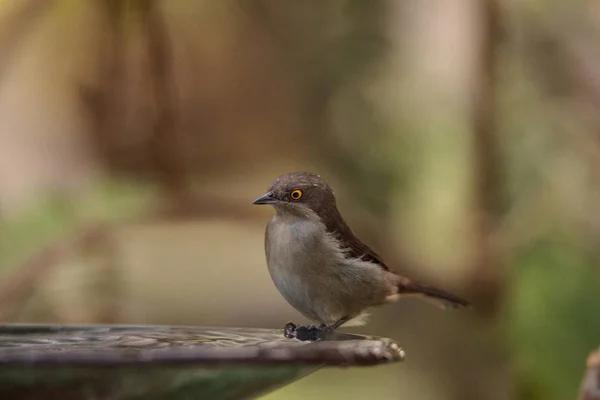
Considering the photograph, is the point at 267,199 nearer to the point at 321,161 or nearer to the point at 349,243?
the point at 349,243

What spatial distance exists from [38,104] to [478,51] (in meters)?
2.89

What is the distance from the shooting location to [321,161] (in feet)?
17.8

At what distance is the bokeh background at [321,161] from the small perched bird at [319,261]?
6.56 ft

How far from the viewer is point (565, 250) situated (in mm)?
4773

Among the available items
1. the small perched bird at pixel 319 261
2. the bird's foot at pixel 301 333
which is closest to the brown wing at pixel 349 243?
the small perched bird at pixel 319 261

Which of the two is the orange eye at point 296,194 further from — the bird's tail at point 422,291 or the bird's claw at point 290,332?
the bird's claw at point 290,332

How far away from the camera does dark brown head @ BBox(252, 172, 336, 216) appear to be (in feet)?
9.95

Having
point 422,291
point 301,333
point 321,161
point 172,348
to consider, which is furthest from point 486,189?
point 172,348

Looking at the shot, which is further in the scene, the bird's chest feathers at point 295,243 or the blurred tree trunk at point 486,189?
the blurred tree trunk at point 486,189

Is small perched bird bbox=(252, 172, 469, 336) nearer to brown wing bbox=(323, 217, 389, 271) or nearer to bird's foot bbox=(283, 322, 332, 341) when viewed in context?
brown wing bbox=(323, 217, 389, 271)

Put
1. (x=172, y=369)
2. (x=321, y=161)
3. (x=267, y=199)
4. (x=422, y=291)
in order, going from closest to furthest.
Result: (x=172, y=369)
(x=267, y=199)
(x=422, y=291)
(x=321, y=161)

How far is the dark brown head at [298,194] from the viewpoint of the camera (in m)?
3.03

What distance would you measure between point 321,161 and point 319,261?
2.59 metres

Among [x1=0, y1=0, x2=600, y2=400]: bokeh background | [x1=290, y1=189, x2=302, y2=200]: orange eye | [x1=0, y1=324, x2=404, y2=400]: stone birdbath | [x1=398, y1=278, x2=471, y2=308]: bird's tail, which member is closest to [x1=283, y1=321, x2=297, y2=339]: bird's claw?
[x1=0, y1=324, x2=404, y2=400]: stone birdbath
